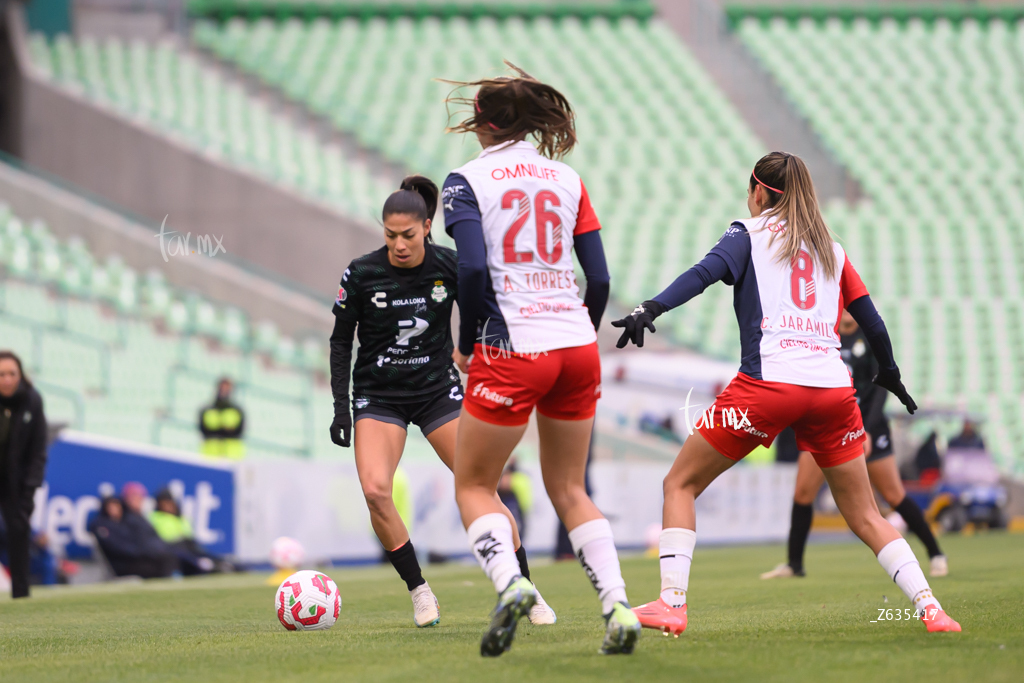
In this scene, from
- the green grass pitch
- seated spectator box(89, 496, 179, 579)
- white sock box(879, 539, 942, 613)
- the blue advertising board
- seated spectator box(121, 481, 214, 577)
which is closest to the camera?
the green grass pitch

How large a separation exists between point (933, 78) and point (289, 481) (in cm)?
2287

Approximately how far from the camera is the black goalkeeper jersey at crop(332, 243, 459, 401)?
6.31 meters

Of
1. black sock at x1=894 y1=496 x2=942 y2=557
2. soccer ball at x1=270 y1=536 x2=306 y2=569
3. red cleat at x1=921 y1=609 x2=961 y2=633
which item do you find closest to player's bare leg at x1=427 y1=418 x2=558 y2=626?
red cleat at x1=921 y1=609 x2=961 y2=633

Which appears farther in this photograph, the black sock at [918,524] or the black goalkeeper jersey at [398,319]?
the black sock at [918,524]

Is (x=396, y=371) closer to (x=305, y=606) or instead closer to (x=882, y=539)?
(x=305, y=606)

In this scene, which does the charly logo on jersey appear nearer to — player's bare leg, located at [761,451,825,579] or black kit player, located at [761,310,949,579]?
player's bare leg, located at [761,451,825,579]

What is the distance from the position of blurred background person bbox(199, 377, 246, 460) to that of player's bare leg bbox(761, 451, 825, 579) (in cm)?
770

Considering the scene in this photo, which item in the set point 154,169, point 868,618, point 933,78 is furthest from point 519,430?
point 933,78

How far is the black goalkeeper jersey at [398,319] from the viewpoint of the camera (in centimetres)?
631

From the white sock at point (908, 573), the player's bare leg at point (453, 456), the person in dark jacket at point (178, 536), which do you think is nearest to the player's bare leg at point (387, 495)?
the player's bare leg at point (453, 456)

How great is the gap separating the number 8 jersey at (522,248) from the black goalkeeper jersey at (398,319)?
1.58 metres

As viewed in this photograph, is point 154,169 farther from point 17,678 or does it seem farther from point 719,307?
point 17,678

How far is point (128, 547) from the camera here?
1271cm

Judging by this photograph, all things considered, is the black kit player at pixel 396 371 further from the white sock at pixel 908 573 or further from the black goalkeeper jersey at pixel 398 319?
the white sock at pixel 908 573
